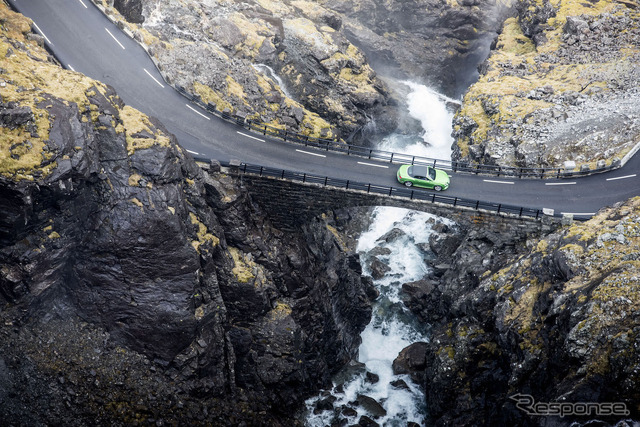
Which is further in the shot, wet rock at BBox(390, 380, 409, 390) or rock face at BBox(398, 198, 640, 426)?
wet rock at BBox(390, 380, 409, 390)

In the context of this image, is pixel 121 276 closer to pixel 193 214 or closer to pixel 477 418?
pixel 193 214

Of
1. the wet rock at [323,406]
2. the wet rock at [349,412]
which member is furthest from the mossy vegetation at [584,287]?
the wet rock at [323,406]

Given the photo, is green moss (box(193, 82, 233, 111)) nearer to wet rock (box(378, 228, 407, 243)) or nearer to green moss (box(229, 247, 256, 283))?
green moss (box(229, 247, 256, 283))

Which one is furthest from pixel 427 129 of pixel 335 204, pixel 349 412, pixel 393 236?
pixel 349 412

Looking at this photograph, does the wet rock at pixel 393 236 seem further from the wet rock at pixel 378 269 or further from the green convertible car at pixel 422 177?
the green convertible car at pixel 422 177

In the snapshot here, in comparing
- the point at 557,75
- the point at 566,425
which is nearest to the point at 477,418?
the point at 566,425

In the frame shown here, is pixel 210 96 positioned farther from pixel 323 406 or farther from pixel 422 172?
pixel 323 406

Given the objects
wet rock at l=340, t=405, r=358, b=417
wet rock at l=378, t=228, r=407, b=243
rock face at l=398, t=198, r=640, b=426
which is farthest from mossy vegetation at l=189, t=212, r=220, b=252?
wet rock at l=378, t=228, r=407, b=243
